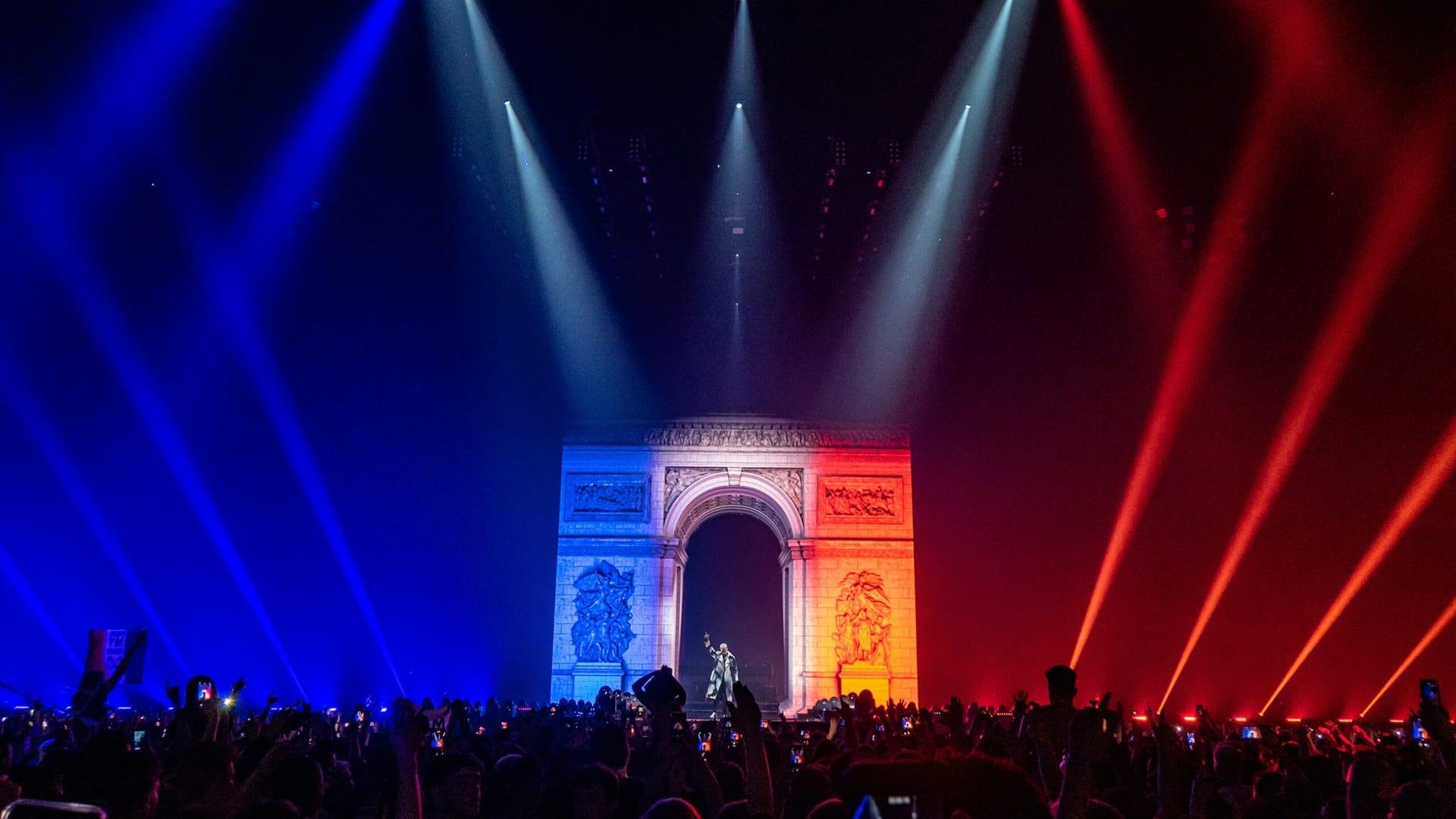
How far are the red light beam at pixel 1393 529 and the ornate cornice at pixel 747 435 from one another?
12320mm

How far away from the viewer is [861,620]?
29266mm

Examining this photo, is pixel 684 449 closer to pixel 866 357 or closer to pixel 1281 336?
pixel 866 357

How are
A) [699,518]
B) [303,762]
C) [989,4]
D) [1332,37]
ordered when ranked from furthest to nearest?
1. [699,518]
2. [989,4]
3. [1332,37]
4. [303,762]

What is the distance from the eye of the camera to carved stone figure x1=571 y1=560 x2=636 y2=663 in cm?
2877

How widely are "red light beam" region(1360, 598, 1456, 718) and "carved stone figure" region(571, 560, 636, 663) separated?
19860 millimetres

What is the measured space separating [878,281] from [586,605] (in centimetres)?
1373

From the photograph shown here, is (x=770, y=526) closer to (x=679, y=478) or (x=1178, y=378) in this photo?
(x=679, y=478)

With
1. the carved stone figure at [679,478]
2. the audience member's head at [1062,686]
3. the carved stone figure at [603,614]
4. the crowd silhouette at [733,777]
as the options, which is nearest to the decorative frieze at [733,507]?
the carved stone figure at [679,478]

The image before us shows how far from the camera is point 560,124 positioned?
23.2 m

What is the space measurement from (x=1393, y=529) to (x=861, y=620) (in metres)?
14.2

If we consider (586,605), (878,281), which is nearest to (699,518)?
(586,605)

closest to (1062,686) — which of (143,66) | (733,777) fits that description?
(733,777)

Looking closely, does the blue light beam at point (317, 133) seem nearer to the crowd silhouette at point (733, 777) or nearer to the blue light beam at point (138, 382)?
the blue light beam at point (138, 382)

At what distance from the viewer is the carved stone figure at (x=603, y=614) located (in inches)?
1133
